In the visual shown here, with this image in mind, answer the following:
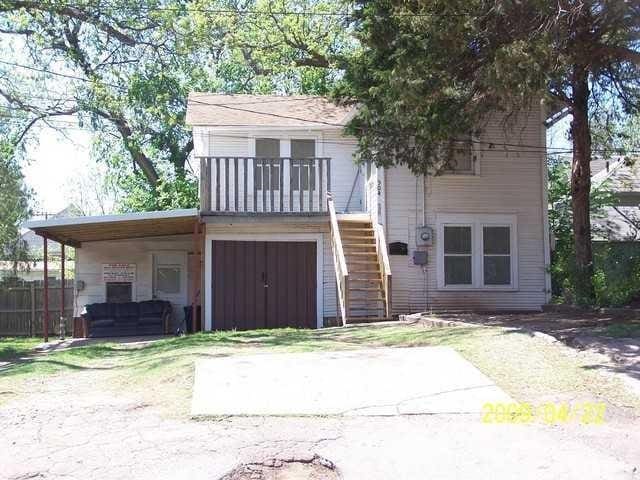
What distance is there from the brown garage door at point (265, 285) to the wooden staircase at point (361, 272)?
3.51ft

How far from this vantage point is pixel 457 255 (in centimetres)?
1523

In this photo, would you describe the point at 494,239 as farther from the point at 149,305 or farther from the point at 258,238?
the point at 149,305

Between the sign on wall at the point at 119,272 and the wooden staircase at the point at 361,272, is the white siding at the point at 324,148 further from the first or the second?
the sign on wall at the point at 119,272

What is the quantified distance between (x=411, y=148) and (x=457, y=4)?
3.54 m

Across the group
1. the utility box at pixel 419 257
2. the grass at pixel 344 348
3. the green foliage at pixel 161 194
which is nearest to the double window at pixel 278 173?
the utility box at pixel 419 257

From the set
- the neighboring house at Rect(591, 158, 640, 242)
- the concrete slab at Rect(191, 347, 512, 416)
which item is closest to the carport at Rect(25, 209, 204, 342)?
the concrete slab at Rect(191, 347, 512, 416)

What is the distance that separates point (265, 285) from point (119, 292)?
196 inches

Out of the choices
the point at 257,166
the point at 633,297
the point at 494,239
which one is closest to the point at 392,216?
the point at 494,239

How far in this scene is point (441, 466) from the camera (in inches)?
190

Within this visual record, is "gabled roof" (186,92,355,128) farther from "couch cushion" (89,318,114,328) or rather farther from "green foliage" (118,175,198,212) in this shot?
"couch cushion" (89,318,114,328)

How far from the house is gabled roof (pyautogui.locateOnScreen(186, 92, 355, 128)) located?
188mm

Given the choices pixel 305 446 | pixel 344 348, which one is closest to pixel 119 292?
pixel 344 348

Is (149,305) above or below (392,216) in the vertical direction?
below

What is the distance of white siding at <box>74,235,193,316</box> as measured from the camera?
18.6 metres
